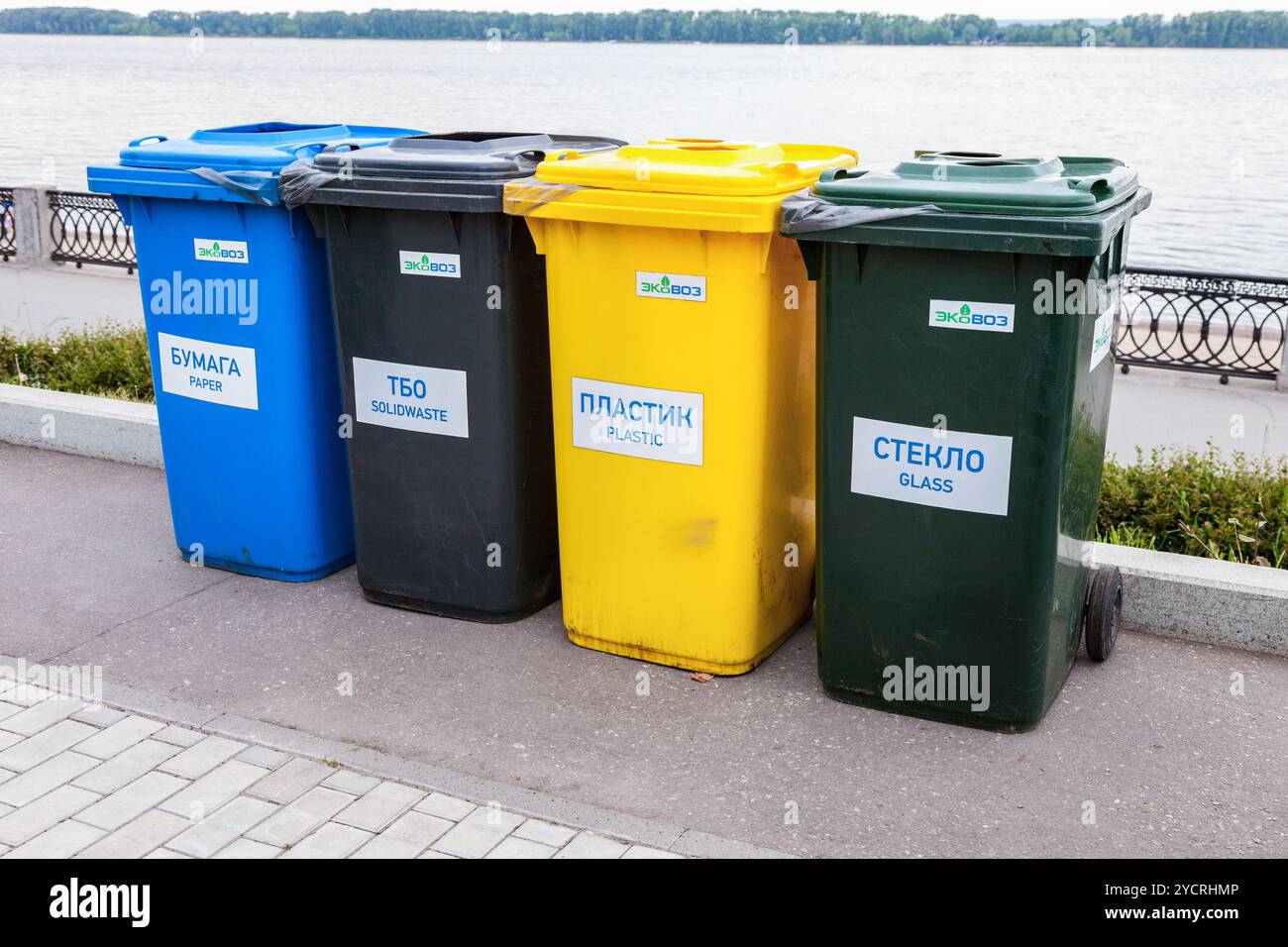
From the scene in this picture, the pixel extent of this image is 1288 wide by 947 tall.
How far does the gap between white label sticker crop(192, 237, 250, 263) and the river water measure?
758mm

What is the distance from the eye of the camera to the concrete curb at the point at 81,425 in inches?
241

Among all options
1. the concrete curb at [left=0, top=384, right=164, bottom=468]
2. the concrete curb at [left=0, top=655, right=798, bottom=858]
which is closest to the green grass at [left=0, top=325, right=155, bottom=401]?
the concrete curb at [left=0, top=384, right=164, bottom=468]

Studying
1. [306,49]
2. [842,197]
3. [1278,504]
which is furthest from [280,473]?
[306,49]

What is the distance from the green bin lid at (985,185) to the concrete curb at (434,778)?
5.79 ft

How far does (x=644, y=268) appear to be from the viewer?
3.79 m

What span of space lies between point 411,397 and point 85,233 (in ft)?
39.6

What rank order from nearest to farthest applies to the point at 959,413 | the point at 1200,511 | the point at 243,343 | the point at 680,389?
1. the point at 959,413
2. the point at 680,389
3. the point at 243,343
4. the point at 1200,511

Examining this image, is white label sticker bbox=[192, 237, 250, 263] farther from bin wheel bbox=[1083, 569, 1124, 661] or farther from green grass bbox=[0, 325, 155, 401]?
bin wheel bbox=[1083, 569, 1124, 661]

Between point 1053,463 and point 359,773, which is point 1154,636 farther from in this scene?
point 359,773

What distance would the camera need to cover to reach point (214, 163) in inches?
173

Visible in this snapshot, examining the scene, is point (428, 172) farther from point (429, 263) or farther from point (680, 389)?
point (680, 389)

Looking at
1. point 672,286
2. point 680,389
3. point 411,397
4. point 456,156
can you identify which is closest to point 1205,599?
point 680,389

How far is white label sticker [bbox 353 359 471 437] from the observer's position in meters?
4.23

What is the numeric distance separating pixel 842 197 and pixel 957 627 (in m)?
1.29
